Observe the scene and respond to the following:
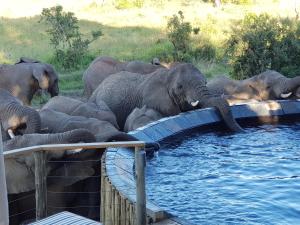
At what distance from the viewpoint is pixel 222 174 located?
860 centimetres

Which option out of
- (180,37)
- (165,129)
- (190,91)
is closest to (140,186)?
(165,129)

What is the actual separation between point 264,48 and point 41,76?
19.3ft

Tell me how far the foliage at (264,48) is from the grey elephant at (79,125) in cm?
780

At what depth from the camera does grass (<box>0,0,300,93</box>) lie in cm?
2278

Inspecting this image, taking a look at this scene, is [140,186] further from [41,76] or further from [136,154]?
[41,76]

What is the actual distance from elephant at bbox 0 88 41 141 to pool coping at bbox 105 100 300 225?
1600 millimetres

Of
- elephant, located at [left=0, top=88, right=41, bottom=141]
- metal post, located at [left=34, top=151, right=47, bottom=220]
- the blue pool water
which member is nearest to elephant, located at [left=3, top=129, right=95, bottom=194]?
the blue pool water

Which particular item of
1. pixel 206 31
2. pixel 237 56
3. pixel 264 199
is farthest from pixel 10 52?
pixel 264 199

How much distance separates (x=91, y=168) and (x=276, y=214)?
251cm

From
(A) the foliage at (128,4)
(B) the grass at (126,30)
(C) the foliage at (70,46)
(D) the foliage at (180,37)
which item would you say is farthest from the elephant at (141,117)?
(A) the foliage at (128,4)

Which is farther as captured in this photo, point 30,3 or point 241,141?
point 30,3

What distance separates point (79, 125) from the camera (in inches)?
384

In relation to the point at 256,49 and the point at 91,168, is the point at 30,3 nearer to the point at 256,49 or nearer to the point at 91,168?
the point at 256,49

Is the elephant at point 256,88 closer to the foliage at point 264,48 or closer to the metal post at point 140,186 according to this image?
the foliage at point 264,48
